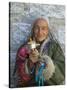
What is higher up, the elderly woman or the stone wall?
the stone wall

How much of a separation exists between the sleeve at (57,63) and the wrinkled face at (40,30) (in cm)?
11

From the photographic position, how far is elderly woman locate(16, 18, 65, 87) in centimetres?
184

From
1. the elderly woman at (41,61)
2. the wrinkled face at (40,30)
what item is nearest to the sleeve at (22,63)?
the elderly woman at (41,61)

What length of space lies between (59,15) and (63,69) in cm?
43

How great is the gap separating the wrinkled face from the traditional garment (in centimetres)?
4

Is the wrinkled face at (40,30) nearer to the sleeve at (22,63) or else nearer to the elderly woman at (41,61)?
the elderly woman at (41,61)

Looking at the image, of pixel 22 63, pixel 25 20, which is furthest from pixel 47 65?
pixel 25 20

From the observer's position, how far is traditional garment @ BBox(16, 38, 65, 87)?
1836 millimetres

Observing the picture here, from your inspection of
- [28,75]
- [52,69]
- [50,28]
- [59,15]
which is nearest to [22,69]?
[28,75]

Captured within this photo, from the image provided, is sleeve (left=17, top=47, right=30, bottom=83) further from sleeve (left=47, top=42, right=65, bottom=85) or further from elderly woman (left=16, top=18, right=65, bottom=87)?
sleeve (left=47, top=42, right=65, bottom=85)

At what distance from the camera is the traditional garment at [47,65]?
1.84m

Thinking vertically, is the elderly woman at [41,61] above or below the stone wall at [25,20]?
below

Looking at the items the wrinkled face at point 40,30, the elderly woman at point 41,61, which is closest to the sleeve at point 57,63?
the elderly woman at point 41,61

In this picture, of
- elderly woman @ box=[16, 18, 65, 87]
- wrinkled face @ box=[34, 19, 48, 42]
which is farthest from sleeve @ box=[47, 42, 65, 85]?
wrinkled face @ box=[34, 19, 48, 42]
